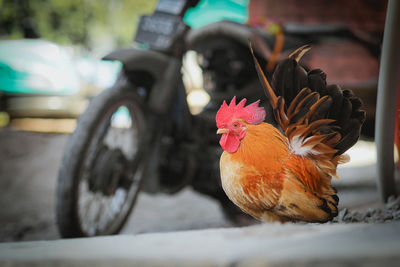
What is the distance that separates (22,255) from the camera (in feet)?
1.43

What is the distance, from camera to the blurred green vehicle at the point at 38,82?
2664mm

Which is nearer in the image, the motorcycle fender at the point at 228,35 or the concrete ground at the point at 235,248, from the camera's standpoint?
the concrete ground at the point at 235,248

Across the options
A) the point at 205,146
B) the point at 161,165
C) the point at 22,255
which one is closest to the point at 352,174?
the point at 205,146

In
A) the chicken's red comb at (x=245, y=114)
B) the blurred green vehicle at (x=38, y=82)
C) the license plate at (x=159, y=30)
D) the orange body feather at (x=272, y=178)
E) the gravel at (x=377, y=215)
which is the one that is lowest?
the blurred green vehicle at (x=38, y=82)

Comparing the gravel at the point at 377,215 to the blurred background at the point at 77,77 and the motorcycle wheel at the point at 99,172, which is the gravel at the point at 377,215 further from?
the motorcycle wheel at the point at 99,172

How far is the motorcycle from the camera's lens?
106cm

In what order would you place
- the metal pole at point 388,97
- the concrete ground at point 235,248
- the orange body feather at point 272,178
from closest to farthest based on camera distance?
the concrete ground at point 235,248
the orange body feather at point 272,178
the metal pole at point 388,97

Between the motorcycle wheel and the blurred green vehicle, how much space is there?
141 centimetres

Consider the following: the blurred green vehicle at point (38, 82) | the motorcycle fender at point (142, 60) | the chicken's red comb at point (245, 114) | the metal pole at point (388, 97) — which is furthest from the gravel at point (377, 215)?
the blurred green vehicle at point (38, 82)

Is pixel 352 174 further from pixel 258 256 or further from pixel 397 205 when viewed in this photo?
pixel 258 256

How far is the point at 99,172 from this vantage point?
103 centimetres

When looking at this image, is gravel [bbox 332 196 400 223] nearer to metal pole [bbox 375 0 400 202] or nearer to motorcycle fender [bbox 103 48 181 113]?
metal pole [bbox 375 0 400 202]

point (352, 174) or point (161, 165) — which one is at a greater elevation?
point (161, 165)

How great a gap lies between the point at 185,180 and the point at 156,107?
312mm
